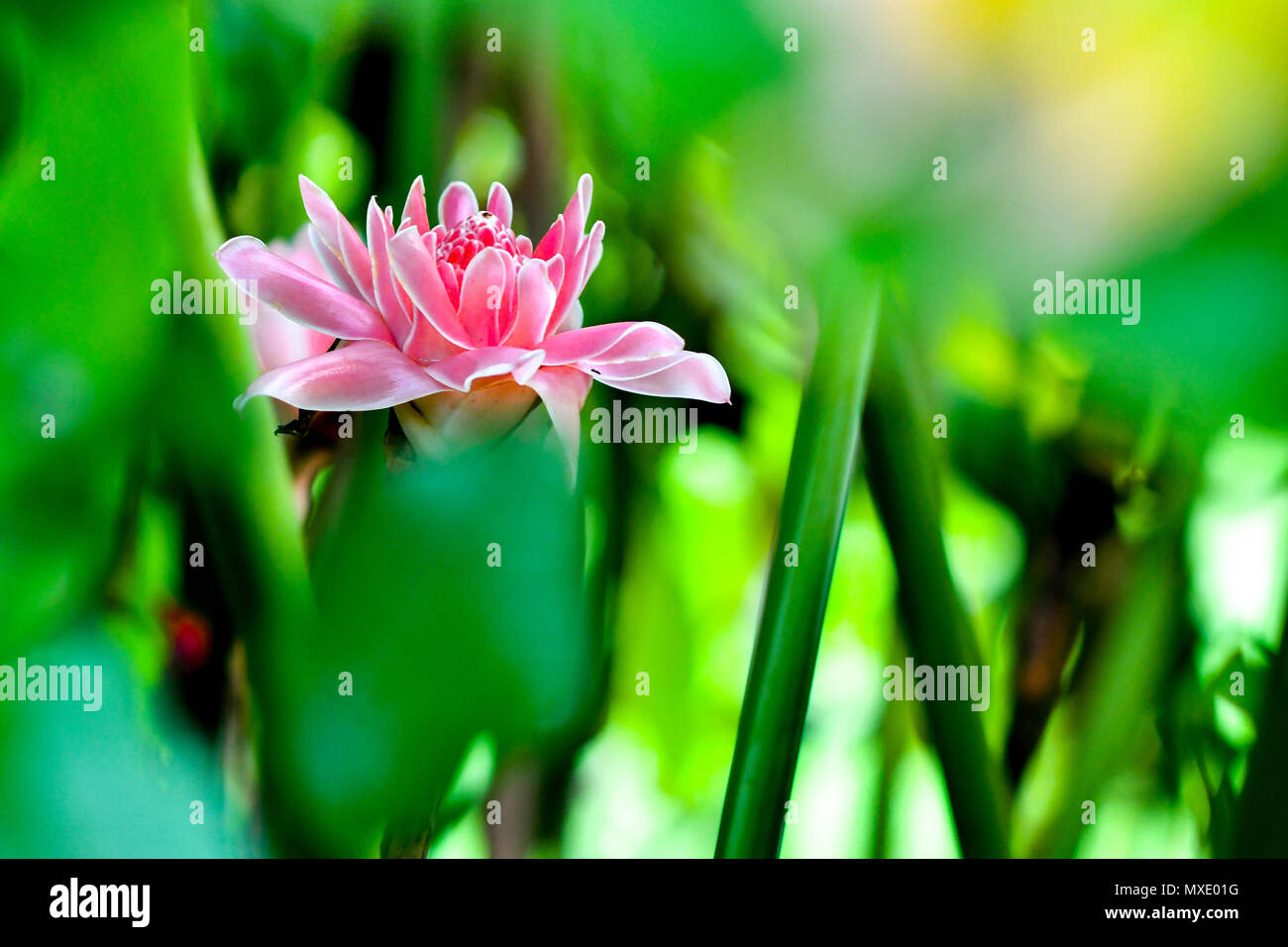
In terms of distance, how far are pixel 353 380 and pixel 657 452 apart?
7.0 inches

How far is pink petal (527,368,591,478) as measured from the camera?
467 millimetres

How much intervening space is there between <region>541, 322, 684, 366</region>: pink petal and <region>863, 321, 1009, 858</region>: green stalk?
14 centimetres

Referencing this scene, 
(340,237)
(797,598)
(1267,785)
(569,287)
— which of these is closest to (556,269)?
(569,287)

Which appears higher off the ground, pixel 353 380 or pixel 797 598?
pixel 353 380

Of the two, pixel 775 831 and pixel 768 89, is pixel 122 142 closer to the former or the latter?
pixel 768 89

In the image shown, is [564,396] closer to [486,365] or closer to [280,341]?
[486,365]

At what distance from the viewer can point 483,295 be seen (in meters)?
0.44

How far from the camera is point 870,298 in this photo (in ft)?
1.74

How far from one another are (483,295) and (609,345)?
71 millimetres

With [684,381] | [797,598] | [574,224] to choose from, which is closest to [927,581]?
[797,598]

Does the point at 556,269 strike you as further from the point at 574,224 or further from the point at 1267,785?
the point at 1267,785

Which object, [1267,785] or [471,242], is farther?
[1267,785]

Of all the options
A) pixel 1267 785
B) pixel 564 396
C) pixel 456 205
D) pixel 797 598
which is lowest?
pixel 1267 785

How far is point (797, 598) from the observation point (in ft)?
1.71
